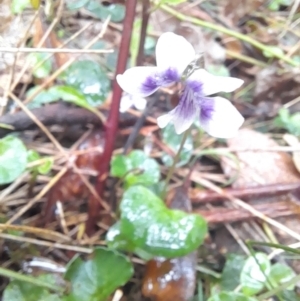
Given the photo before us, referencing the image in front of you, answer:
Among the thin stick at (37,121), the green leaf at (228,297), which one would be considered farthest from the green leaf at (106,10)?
the green leaf at (228,297)

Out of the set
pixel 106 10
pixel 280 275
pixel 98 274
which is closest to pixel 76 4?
pixel 106 10

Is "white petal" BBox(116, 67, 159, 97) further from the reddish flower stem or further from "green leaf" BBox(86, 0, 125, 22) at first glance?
"green leaf" BBox(86, 0, 125, 22)

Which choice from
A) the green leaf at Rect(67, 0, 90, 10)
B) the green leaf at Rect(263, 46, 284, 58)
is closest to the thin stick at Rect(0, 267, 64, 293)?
the green leaf at Rect(67, 0, 90, 10)

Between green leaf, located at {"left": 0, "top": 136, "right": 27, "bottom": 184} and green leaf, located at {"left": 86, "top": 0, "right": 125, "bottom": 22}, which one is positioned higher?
green leaf, located at {"left": 86, "top": 0, "right": 125, "bottom": 22}

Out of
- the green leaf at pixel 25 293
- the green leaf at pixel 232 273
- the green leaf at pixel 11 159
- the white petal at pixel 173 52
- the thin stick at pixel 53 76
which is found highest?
the white petal at pixel 173 52

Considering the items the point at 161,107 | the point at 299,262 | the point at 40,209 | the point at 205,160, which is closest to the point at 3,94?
the point at 40,209

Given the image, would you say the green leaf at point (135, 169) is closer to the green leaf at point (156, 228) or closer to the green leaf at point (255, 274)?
the green leaf at point (156, 228)
